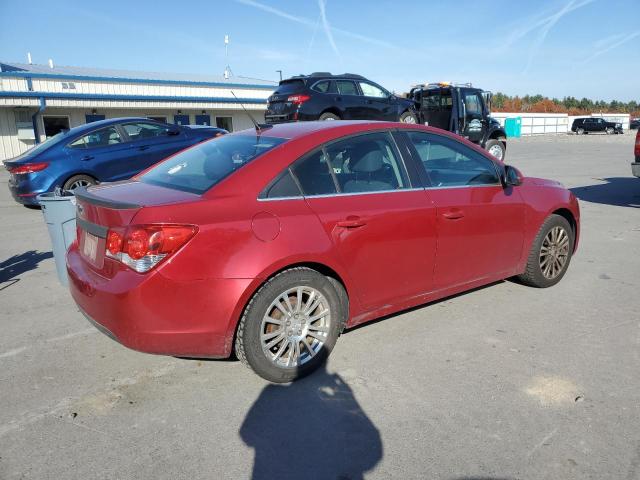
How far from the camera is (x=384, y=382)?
3309 mm

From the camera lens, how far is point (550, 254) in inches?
196

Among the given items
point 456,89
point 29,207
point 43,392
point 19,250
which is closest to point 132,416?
point 43,392

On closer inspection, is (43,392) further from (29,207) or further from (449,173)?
(29,207)

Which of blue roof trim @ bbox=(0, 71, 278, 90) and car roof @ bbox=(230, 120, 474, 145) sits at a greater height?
blue roof trim @ bbox=(0, 71, 278, 90)

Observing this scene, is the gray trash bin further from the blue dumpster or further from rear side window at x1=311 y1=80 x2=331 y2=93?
the blue dumpster

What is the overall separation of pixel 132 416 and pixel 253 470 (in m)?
0.87

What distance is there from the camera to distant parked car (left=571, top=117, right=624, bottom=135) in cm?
4806

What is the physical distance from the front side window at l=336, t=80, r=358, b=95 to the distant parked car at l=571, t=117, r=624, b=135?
141ft

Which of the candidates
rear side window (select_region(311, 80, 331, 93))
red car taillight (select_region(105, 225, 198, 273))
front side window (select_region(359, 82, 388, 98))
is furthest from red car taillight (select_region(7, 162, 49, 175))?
front side window (select_region(359, 82, 388, 98))

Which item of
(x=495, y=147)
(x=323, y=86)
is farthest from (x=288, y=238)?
(x=495, y=147)

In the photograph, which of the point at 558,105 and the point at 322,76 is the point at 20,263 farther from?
the point at 558,105

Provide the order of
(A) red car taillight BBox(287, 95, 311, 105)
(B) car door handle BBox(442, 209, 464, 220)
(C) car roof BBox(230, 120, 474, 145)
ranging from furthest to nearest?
(A) red car taillight BBox(287, 95, 311, 105), (B) car door handle BBox(442, 209, 464, 220), (C) car roof BBox(230, 120, 474, 145)

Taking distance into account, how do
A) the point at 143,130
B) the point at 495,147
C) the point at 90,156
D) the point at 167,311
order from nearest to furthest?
the point at 167,311
the point at 90,156
the point at 143,130
the point at 495,147

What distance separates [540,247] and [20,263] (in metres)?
5.70
